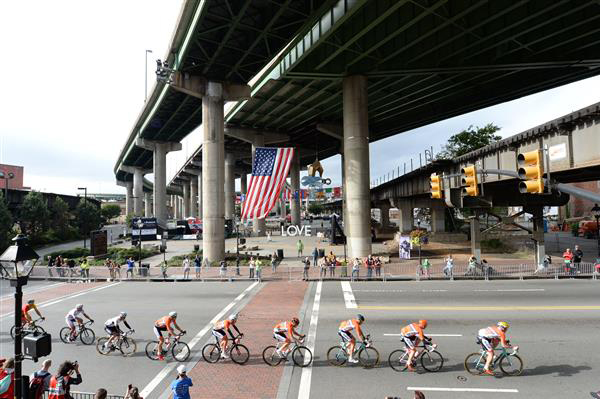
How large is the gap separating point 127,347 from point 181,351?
1.95 m

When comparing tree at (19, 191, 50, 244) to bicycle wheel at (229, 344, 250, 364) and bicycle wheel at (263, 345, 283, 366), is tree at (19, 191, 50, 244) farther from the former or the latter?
bicycle wheel at (263, 345, 283, 366)

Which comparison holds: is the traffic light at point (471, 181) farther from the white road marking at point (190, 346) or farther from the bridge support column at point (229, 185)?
the bridge support column at point (229, 185)

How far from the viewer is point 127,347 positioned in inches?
482

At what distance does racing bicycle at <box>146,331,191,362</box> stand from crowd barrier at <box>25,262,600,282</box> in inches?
530

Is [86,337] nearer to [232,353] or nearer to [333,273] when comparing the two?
[232,353]

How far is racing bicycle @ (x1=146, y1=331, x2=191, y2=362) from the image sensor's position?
37.9ft

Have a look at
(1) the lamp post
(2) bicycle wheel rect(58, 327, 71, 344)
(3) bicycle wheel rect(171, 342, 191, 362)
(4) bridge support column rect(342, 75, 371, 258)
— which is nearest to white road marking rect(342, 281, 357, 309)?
(3) bicycle wheel rect(171, 342, 191, 362)

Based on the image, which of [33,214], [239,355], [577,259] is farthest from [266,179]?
[33,214]

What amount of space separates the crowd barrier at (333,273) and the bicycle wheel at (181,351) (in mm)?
13463

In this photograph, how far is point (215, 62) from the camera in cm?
3328

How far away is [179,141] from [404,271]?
65423 mm

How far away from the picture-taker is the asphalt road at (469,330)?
30.5 ft

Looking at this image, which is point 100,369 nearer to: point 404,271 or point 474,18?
point 404,271

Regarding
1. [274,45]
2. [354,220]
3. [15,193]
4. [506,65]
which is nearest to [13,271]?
[354,220]
